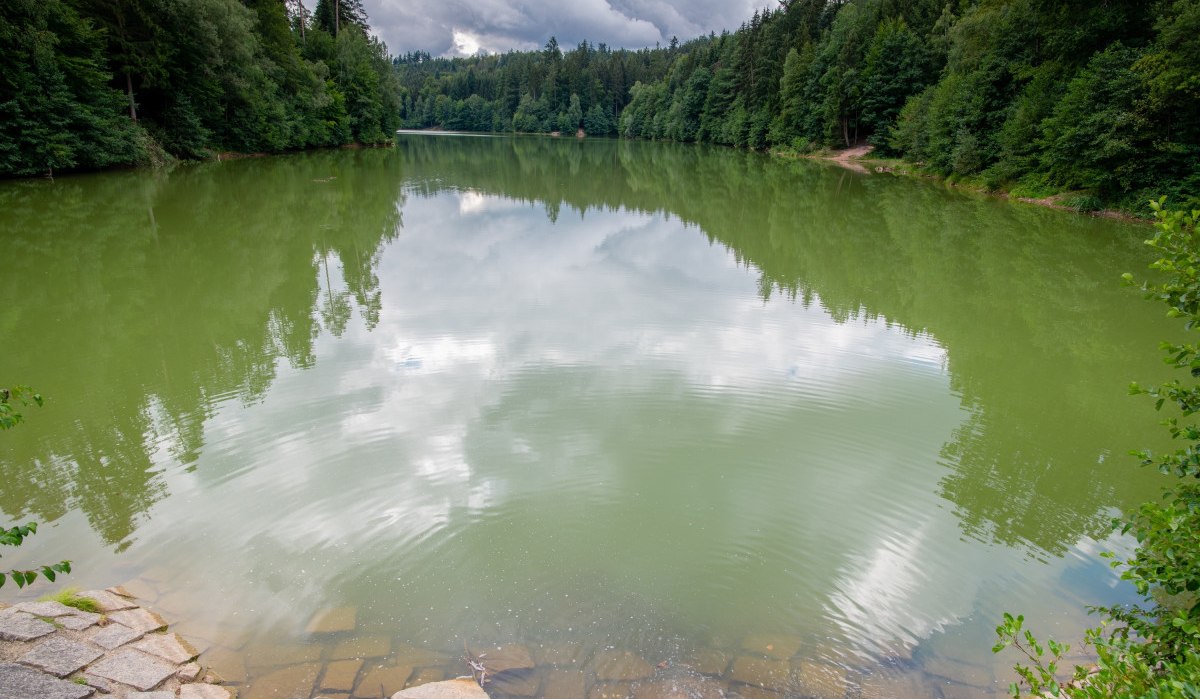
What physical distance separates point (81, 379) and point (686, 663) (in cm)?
814

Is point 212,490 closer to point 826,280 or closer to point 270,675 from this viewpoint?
point 270,675

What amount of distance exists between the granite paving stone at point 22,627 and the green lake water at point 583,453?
0.81m

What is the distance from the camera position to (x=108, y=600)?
4273 mm

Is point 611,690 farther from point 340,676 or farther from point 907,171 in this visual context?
point 907,171

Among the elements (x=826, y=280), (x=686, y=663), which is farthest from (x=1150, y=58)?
(x=686, y=663)

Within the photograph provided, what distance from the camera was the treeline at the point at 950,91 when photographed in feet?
70.9

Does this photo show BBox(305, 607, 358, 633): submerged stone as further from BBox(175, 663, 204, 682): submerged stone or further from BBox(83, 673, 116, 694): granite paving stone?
BBox(83, 673, 116, 694): granite paving stone

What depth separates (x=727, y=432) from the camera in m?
7.20

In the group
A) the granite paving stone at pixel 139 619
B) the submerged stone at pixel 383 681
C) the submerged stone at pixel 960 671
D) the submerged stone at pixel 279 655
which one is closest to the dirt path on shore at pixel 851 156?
the submerged stone at pixel 960 671

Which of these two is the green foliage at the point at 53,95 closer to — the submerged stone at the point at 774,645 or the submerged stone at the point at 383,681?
the submerged stone at the point at 383,681

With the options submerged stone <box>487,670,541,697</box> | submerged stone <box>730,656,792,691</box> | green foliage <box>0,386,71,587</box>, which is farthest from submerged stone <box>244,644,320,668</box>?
submerged stone <box>730,656,792,691</box>

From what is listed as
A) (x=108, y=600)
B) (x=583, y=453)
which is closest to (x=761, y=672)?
(x=583, y=453)

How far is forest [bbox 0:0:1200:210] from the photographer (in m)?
22.4

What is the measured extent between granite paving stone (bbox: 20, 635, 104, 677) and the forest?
2734 centimetres
